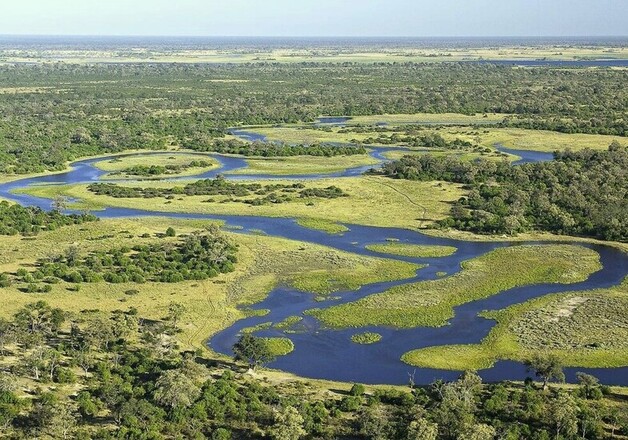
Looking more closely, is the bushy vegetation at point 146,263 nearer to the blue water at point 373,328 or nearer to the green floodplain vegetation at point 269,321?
the green floodplain vegetation at point 269,321

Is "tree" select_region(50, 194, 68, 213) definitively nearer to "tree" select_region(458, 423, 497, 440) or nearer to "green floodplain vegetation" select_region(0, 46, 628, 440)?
"green floodplain vegetation" select_region(0, 46, 628, 440)

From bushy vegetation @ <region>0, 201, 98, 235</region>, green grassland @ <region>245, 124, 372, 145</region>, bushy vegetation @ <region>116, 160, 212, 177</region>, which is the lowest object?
bushy vegetation @ <region>0, 201, 98, 235</region>

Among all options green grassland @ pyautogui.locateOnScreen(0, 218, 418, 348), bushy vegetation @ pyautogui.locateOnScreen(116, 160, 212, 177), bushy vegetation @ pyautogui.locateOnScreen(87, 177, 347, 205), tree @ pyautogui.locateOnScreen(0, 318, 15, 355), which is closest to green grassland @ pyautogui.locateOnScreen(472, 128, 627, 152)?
bushy vegetation @ pyautogui.locateOnScreen(87, 177, 347, 205)

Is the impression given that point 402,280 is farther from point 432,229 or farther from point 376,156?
point 376,156

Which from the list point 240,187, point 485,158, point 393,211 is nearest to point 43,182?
point 240,187

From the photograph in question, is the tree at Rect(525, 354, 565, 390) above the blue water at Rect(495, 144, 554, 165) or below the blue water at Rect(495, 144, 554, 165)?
below

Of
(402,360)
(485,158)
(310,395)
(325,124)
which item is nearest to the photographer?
(310,395)
